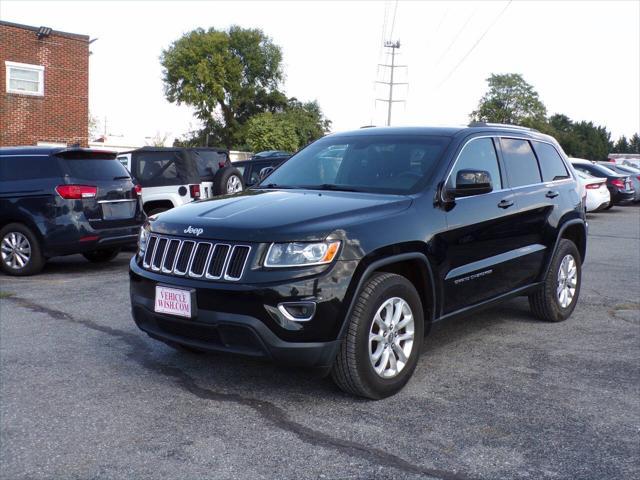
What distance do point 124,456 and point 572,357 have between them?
3500 millimetres

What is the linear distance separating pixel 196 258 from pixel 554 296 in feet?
12.0

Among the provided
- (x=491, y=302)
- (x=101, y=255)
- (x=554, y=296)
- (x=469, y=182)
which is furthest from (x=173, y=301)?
(x=101, y=255)

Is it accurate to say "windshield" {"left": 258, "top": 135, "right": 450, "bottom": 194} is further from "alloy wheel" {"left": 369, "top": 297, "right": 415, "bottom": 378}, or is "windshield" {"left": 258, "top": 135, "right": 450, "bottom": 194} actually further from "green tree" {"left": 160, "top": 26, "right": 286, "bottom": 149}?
"green tree" {"left": 160, "top": 26, "right": 286, "bottom": 149}

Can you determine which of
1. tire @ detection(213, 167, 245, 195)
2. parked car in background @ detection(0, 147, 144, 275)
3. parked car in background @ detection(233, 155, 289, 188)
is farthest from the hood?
parked car in background @ detection(233, 155, 289, 188)


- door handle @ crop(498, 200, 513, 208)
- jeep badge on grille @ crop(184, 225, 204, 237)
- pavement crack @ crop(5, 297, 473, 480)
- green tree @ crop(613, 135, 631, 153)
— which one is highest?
green tree @ crop(613, 135, 631, 153)

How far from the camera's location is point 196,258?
434 centimetres

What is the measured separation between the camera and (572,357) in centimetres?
549

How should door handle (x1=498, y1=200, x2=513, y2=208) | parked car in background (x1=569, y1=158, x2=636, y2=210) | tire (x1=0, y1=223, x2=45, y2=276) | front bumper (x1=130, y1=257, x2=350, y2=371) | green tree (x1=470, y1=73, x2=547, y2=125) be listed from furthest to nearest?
green tree (x1=470, y1=73, x2=547, y2=125) < parked car in background (x1=569, y1=158, x2=636, y2=210) < tire (x1=0, y1=223, x2=45, y2=276) < door handle (x1=498, y1=200, x2=513, y2=208) < front bumper (x1=130, y1=257, x2=350, y2=371)

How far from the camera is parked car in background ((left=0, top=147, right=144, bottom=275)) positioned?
9.08 m

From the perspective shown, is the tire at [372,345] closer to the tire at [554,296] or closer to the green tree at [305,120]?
the tire at [554,296]

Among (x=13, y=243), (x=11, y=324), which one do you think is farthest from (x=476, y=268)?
(x=13, y=243)

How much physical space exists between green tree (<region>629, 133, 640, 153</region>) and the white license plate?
125 m

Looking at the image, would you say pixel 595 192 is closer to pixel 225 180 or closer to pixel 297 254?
pixel 225 180

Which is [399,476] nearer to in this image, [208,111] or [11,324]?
[11,324]
